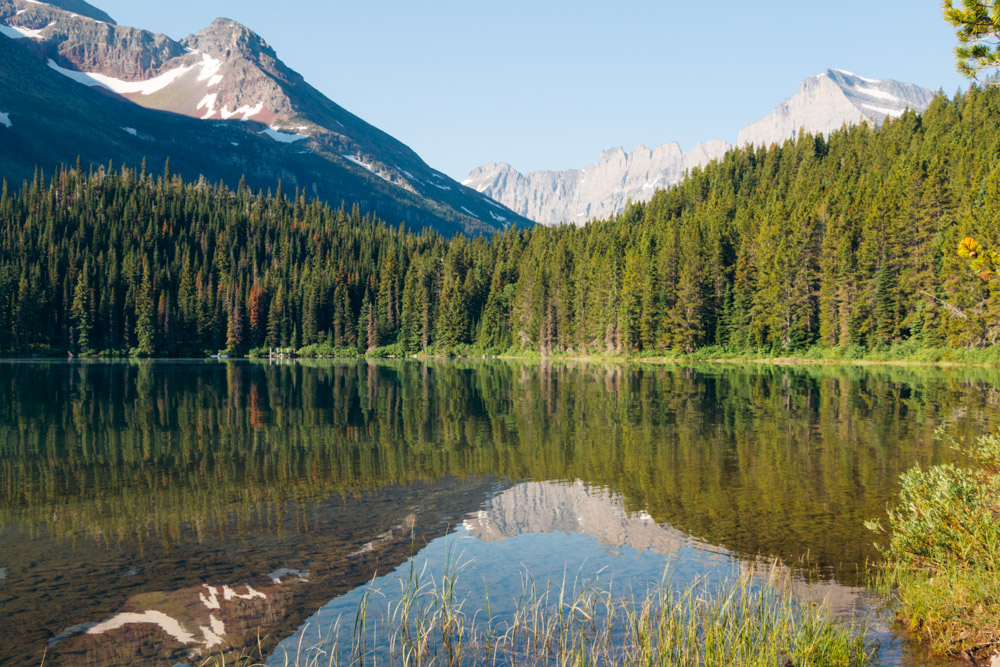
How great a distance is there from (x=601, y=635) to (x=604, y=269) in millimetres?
117955

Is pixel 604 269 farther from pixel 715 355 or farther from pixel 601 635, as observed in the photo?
pixel 601 635

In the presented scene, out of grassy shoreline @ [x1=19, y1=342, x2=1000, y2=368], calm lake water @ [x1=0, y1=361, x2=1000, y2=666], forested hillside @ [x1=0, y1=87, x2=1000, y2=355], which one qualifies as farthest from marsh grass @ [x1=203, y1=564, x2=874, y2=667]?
grassy shoreline @ [x1=19, y1=342, x2=1000, y2=368]

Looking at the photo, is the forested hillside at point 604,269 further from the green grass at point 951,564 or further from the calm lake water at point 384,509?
the green grass at point 951,564

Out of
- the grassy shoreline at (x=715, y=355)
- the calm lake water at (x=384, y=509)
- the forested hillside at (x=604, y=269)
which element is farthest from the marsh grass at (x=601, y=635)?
the grassy shoreline at (x=715, y=355)

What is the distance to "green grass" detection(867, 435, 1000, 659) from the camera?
26.5 feet

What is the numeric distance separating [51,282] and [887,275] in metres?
166

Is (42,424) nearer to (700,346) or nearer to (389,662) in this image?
(389,662)

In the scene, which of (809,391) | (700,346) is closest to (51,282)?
(700,346)

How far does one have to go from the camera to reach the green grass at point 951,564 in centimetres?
808

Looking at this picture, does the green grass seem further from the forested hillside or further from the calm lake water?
the forested hillside

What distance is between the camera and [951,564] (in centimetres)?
923

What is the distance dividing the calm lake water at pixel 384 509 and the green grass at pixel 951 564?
0.53 meters

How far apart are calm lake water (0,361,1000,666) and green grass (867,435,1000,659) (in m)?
0.53

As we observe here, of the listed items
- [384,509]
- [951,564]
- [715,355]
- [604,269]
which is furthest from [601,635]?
[604,269]
